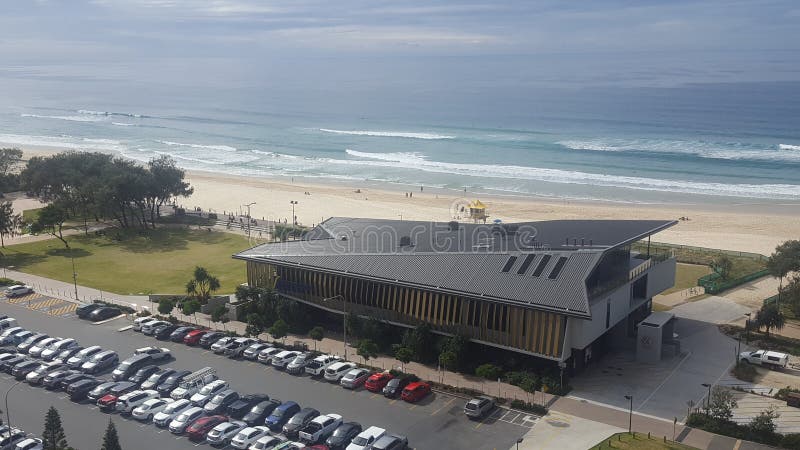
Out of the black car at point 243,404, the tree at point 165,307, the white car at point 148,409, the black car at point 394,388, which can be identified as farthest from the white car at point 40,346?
the black car at point 394,388

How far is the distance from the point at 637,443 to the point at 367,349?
51.5 feet

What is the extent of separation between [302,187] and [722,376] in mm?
78414

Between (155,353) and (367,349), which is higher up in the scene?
(367,349)

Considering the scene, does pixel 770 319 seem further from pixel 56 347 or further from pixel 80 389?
pixel 56 347

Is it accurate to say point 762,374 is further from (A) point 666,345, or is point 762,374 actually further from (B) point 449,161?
(B) point 449,161

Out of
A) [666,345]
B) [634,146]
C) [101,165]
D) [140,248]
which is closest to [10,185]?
[101,165]

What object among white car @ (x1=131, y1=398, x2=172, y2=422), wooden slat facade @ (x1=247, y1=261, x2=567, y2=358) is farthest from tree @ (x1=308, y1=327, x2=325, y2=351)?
white car @ (x1=131, y1=398, x2=172, y2=422)

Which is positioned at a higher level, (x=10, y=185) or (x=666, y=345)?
(x=10, y=185)

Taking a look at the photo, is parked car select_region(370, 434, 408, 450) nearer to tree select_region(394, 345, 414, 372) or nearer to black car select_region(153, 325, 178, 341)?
tree select_region(394, 345, 414, 372)

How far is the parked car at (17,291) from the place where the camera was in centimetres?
5284

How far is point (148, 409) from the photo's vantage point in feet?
111

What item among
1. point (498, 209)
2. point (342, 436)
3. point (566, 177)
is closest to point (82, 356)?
point (342, 436)

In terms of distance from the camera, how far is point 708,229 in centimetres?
7744

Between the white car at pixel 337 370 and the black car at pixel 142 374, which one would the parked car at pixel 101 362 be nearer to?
the black car at pixel 142 374
